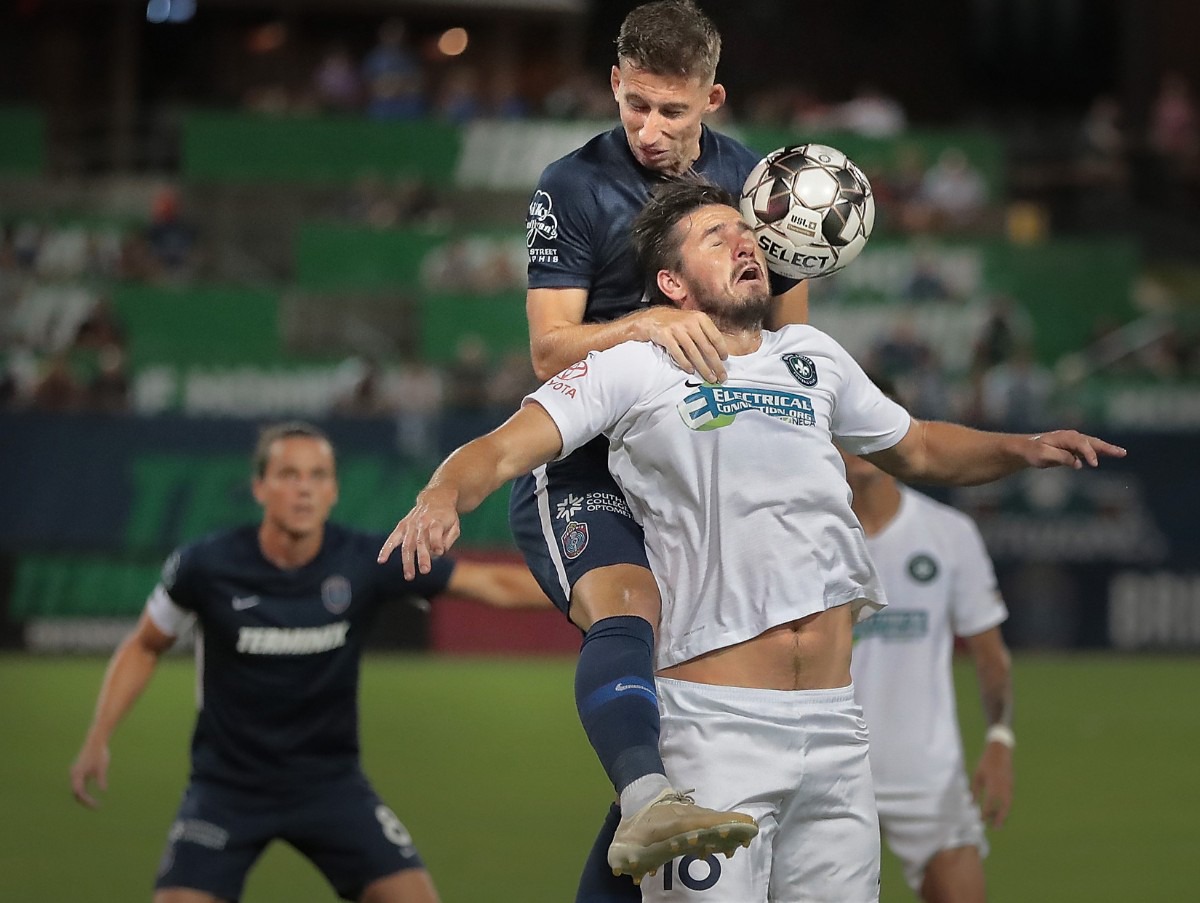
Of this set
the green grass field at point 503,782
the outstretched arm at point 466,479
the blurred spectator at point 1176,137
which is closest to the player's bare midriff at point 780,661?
the outstretched arm at point 466,479

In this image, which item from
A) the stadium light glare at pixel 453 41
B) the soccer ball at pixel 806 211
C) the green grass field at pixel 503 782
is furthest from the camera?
the stadium light glare at pixel 453 41

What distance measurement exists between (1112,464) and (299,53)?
18.0 meters

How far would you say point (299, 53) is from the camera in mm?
30000

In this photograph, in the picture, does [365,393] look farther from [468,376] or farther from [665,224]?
[665,224]

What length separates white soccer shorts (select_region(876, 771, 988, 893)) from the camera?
6.40 m

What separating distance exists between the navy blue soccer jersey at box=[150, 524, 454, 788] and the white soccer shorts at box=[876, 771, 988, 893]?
1.84 metres

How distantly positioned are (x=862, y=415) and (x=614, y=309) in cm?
88

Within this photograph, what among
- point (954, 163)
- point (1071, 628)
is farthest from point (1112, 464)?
point (954, 163)

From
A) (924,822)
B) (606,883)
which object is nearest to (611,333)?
(606,883)

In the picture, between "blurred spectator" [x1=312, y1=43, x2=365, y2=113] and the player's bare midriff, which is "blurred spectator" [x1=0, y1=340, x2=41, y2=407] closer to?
"blurred spectator" [x1=312, y1=43, x2=365, y2=113]

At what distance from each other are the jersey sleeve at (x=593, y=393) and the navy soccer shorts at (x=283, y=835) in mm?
2352

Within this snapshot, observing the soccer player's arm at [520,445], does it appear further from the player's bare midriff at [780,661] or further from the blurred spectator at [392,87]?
the blurred spectator at [392,87]

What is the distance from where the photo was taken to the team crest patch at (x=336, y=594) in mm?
6699

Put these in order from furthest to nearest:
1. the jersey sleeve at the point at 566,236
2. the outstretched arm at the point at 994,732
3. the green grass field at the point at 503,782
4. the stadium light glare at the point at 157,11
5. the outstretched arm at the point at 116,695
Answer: the stadium light glare at the point at 157,11
the green grass field at the point at 503,782
the outstretched arm at the point at 994,732
the outstretched arm at the point at 116,695
the jersey sleeve at the point at 566,236
